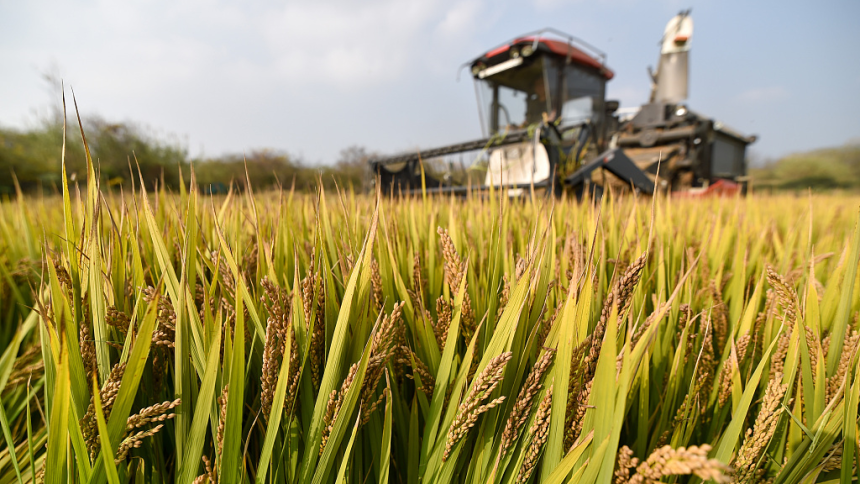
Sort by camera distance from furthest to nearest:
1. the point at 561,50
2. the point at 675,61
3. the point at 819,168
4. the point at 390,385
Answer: the point at 819,168 < the point at 675,61 < the point at 561,50 < the point at 390,385

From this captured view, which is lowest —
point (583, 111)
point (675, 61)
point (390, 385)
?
point (390, 385)

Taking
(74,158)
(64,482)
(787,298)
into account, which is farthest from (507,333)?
(74,158)

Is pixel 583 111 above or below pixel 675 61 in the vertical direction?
below

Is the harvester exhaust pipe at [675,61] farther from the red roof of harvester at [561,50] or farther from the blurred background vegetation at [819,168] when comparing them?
the blurred background vegetation at [819,168]

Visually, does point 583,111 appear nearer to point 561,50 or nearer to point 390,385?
point 561,50

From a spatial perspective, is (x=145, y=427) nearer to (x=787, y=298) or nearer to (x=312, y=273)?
(x=312, y=273)

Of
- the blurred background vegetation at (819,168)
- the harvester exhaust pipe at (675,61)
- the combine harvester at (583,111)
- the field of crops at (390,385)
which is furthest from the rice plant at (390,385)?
the blurred background vegetation at (819,168)


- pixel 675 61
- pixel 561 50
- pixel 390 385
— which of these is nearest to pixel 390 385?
pixel 390 385

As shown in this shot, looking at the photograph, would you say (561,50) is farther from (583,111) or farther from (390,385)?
(390,385)

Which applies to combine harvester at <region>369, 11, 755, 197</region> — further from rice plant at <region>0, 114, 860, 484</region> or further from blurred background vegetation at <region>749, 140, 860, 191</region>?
blurred background vegetation at <region>749, 140, 860, 191</region>

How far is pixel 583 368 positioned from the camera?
0.48m

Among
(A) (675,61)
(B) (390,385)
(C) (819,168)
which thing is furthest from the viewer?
(C) (819,168)

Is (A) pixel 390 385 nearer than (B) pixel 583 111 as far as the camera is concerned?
Yes

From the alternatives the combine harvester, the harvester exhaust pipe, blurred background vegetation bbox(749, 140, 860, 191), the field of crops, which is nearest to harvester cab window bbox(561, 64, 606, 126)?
the combine harvester
